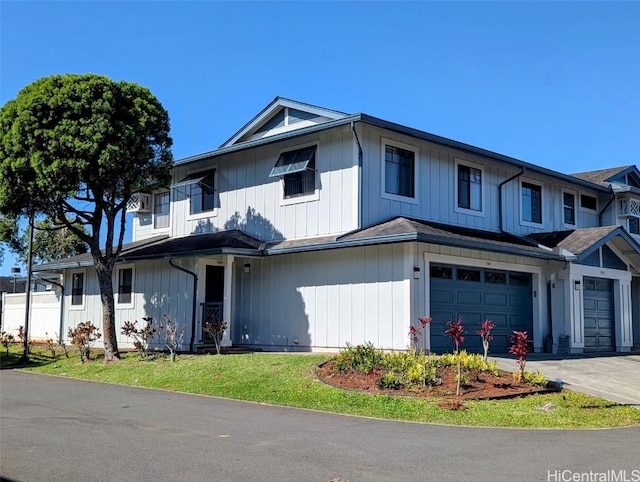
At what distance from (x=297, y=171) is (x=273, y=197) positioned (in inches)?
61.2

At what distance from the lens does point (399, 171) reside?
1870 cm

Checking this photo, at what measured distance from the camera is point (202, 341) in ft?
63.8

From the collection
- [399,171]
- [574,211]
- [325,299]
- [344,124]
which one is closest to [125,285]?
[325,299]

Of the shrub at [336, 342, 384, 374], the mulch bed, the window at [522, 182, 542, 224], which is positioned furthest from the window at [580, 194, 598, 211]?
the shrub at [336, 342, 384, 374]

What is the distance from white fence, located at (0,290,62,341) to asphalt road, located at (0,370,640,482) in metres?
15.9

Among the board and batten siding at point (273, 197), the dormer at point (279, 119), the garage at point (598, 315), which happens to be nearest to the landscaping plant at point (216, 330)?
the board and batten siding at point (273, 197)

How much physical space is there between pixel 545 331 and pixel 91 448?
15541mm

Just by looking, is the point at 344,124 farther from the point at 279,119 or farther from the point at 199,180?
the point at 199,180

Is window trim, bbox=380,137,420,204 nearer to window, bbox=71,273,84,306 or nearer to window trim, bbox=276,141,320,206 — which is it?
window trim, bbox=276,141,320,206

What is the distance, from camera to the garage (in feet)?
68.1

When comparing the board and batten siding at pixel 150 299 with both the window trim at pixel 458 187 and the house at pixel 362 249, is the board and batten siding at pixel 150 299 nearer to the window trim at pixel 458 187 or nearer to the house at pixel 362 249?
the house at pixel 362 249

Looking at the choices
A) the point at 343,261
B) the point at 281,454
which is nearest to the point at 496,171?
the point at 343,261

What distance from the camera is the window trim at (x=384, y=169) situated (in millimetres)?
18125

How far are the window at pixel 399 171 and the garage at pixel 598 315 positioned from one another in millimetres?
6723
